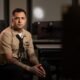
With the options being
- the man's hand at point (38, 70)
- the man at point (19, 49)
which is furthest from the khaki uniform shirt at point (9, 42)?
the man's hand at point (38, 70)

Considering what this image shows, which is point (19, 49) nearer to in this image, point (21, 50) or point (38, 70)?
point (21, 50)

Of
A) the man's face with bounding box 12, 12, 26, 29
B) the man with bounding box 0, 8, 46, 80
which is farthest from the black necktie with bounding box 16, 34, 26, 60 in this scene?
the man's face with bounding box 12, 12, 26, 29

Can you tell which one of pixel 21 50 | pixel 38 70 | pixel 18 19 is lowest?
pixel 38 70

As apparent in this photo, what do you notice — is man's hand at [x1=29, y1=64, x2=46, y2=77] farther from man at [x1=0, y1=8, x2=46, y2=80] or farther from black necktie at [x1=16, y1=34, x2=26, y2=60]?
black necktie at [x1=16, y1=34, x2=26, y2=60]

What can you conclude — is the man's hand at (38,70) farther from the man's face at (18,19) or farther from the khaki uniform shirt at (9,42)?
the man's face at (18,19)

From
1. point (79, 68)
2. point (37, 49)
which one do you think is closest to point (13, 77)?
point (37, 49)

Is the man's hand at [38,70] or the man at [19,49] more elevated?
the man at [19,49]

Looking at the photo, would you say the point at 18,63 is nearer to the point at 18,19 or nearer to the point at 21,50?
the point at 21,50

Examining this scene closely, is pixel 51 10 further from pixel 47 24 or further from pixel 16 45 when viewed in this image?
pixel 16 45

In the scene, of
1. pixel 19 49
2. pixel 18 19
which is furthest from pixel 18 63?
pixel 18 19

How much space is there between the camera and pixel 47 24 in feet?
12.2

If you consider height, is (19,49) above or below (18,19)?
below

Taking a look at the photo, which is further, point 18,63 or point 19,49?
point 19,49

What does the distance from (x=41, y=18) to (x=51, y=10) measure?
0.22 metres
